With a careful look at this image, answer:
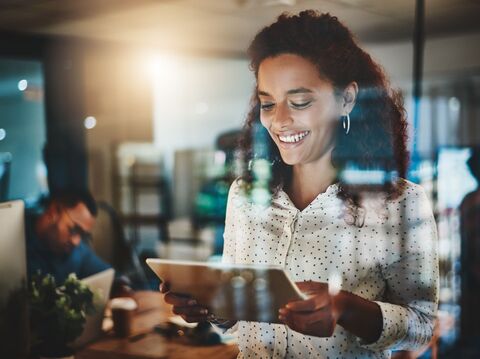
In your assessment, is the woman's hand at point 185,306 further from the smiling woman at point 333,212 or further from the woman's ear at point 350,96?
the woman's ear at point 350,96

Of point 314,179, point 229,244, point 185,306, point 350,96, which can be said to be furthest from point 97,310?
point 350,96

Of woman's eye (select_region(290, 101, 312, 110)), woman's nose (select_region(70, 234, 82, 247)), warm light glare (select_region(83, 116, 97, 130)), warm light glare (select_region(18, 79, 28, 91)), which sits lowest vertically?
woman's nose (select_region(70, 234, 82, 247))

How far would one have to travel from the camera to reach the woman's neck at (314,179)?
6.42 feet

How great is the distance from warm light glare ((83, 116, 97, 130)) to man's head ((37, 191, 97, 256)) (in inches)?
34.4

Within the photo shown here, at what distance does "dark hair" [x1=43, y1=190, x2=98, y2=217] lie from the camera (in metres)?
3.25

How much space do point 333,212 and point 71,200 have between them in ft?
6.24

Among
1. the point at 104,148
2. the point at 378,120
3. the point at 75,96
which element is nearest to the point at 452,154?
the point at 378,120

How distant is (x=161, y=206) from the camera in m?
3.17

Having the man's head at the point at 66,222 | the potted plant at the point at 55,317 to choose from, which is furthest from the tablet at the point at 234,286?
the man's head at the point at 66,222

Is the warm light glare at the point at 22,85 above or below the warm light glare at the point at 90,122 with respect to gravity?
above

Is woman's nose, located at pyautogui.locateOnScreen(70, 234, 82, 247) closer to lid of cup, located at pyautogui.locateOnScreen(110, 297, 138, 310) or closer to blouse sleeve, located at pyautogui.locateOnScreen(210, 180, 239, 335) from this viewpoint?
lid of cup, located at pyautogui.locateOnScreen(110, 297, 138, 310)

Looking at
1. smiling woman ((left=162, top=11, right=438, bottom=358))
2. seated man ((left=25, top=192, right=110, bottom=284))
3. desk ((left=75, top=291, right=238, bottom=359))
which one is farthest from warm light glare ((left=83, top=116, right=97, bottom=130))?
smiling woman ((left=162, top=11, right=438, bottom=358))

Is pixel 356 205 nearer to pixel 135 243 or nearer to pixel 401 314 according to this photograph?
pixel 401 314

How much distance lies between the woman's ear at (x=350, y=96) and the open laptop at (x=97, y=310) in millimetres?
1181
